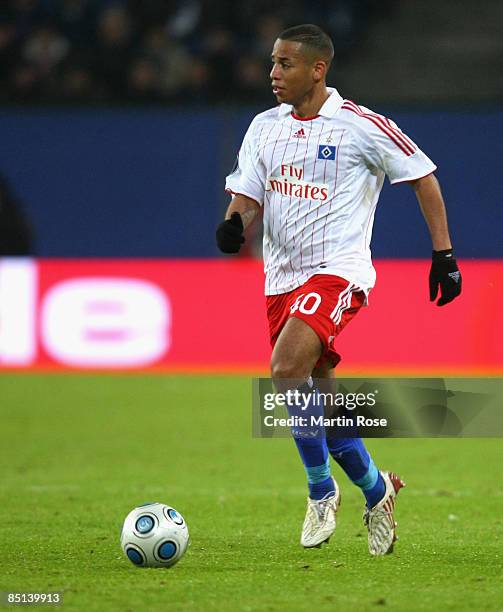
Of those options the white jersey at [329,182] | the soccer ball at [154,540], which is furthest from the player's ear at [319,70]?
the soccer ball at [154,540]

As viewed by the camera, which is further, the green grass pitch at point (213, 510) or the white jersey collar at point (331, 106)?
the white jersey collar at point (331, 106)

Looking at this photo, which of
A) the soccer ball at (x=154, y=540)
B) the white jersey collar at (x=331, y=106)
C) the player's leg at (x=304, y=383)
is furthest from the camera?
the white jersey collar at (x=331, y=106)

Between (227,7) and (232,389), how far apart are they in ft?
20.0

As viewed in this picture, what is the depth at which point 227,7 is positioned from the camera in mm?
16562

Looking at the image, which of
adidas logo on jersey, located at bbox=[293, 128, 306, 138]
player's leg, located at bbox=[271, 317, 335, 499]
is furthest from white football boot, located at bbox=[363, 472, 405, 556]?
adidas logo on jersey, located at bbox=[293, 128, 306, 138]

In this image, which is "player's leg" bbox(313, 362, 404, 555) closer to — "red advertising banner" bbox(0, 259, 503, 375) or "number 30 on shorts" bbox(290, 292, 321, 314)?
"number 30 on shorts" bbox(290, 292, 321, 314)

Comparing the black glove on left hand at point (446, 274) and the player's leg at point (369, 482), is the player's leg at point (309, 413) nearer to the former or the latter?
the player's leg at point (369, 482)

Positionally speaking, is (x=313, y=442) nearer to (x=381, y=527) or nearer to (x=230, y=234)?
(x=381, y=527)

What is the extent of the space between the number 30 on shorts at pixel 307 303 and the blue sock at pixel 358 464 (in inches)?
24.6

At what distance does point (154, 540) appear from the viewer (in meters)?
5.11

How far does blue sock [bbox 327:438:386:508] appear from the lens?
18.4ft

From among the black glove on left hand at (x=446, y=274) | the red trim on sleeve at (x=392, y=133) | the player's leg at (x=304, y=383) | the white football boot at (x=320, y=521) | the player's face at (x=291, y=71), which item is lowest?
the white football boot at (x=320, y=521)

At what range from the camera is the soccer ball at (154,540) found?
5.12 metres

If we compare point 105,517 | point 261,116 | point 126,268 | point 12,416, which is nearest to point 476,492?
point 105,517
